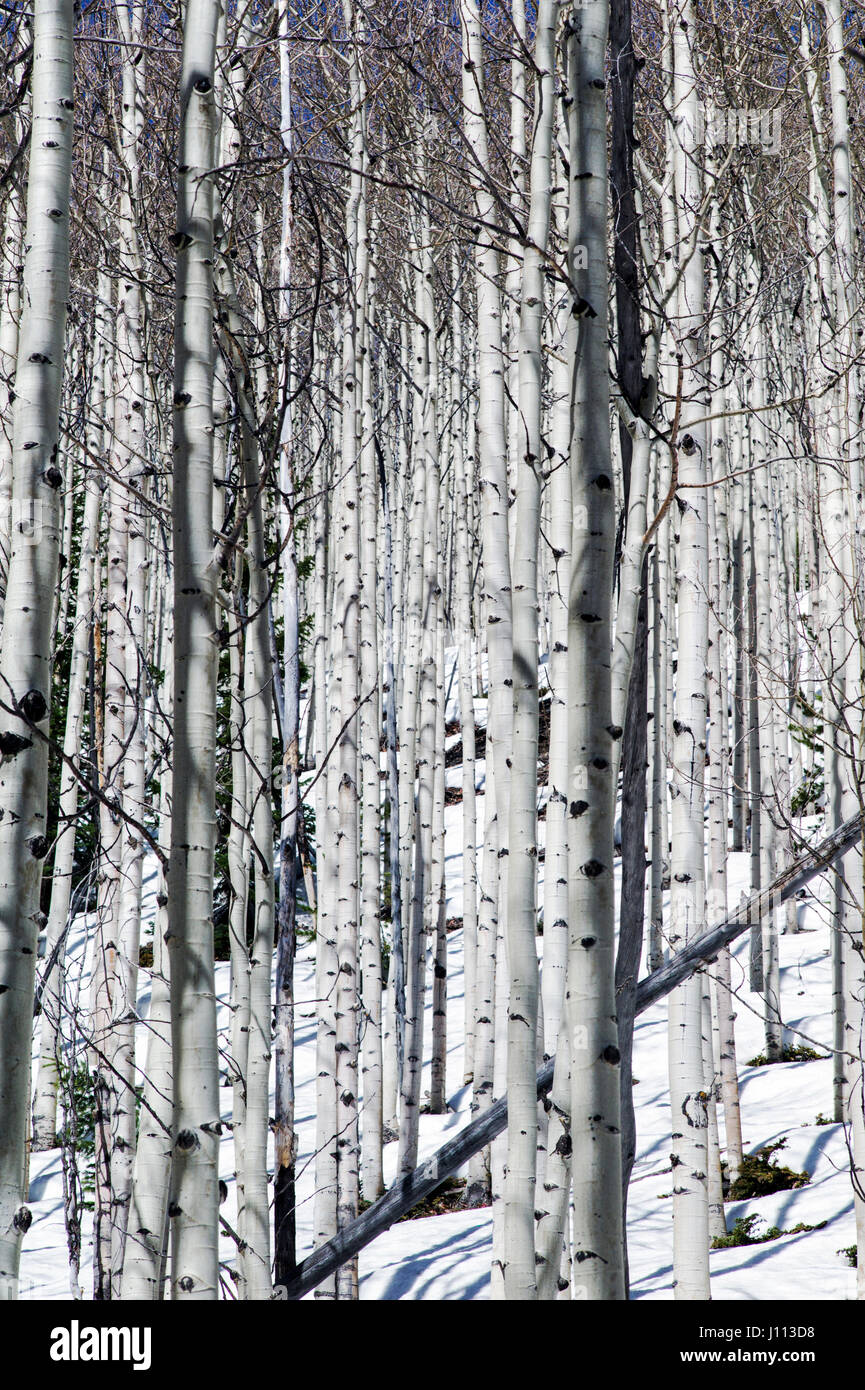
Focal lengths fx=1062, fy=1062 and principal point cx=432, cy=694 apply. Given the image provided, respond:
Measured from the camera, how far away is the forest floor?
6.14 m

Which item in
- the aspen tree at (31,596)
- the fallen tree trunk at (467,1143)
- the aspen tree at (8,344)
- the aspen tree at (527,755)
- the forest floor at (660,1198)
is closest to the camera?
the aspen tree at (31,596)

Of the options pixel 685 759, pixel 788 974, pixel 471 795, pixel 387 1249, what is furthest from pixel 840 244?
pixel 788 974

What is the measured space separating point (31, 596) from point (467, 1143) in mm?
3008

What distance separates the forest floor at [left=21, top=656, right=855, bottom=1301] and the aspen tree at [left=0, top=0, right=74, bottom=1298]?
1566 mm

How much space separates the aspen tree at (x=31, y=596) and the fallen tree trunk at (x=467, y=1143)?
7.30 ft

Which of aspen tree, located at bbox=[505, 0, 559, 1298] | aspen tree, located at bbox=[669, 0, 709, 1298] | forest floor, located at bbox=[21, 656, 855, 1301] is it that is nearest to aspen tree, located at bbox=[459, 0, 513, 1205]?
aspen tree, located at bbox=[505, 0, 559, 1298]

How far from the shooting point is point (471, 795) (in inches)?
392

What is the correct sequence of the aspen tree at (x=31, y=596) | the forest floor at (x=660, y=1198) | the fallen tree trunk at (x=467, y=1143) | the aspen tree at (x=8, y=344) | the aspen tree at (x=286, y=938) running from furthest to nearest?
the forest floor at (x=660, y=1198) < the aspen tree at (x=8, y=344) < the aspen tree at (x=286, y=938) < the fallen tree trunk at (x=467, y=1143) < the aspen tree at (x=31, y=596)

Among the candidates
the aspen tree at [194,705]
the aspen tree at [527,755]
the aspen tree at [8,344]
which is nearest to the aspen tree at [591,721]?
the aspen tree at [527,755]

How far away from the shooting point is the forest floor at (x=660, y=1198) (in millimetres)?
6141

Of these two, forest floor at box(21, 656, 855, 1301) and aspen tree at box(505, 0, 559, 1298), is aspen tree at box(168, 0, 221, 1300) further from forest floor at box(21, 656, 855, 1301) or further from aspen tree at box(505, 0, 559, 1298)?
forest floor at box(21, 656, 855, 1301)

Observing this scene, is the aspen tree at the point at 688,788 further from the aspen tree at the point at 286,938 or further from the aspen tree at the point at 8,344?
the aspen tree at the point at 8,344
